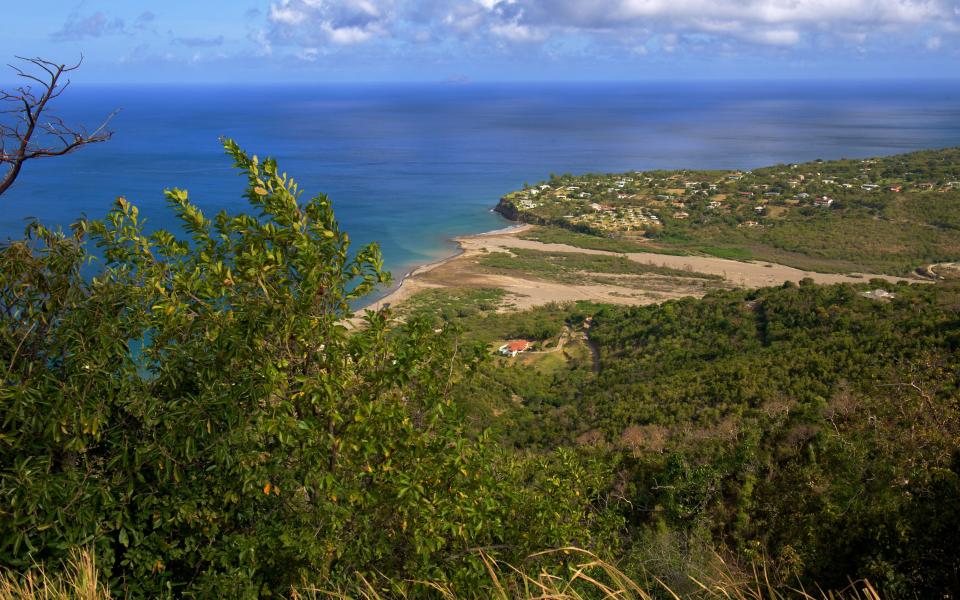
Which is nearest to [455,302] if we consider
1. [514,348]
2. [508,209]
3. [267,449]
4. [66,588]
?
[514,348]

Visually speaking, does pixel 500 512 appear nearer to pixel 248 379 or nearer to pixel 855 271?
pixel 248 379

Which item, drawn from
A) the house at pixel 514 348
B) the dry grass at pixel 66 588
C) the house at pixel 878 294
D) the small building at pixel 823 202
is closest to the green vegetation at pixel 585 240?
the small building at pixel 823 202

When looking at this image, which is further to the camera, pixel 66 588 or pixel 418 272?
pixel 418 272

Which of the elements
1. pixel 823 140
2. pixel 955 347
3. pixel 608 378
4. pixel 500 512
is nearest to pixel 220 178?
pixel 608 378

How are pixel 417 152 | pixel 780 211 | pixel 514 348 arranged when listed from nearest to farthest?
pixel 514 348 → pixel 780 211 → pixel 417 152

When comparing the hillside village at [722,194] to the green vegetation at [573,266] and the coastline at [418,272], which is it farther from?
the green vegetation at [573,266]

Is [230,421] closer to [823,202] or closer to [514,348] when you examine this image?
[514,348]
